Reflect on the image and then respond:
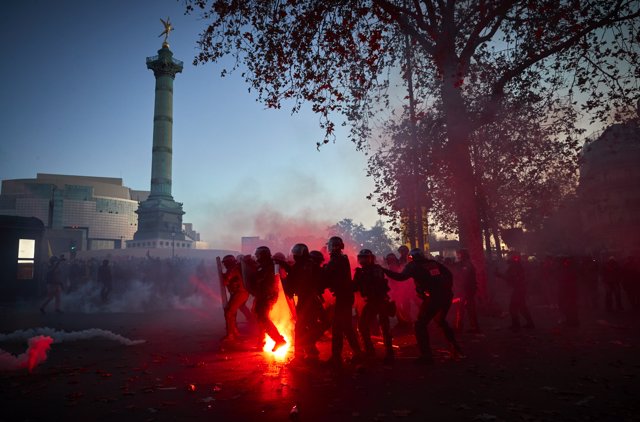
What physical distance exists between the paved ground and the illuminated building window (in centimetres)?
1379

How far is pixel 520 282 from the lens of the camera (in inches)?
406

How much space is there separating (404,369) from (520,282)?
524cm

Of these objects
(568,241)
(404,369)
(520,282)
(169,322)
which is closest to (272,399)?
(404,369)

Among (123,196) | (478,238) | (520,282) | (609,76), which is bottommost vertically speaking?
(520,282)

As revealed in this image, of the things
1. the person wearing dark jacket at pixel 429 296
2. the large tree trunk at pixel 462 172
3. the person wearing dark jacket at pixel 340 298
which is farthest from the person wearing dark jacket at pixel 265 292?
the large tree trunk at pixel 462 172

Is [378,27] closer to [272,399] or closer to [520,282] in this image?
[520,282]

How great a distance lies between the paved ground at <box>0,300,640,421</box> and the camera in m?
4.58

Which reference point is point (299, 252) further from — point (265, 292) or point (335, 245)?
point (265, 292)

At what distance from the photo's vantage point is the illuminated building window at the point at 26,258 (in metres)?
20.3

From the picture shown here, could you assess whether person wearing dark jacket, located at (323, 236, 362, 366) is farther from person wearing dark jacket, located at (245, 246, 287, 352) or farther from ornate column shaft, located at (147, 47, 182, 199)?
ornate column shaft, located at (147, 47, 182, 199)

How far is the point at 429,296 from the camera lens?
721cm

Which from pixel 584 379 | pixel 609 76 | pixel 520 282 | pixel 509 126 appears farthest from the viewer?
pixel 509 126

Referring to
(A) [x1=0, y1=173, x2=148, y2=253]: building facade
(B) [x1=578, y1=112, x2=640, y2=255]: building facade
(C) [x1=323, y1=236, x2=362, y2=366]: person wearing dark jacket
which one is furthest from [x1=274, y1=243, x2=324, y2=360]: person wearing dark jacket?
(A) [x1=0, y1=173, x2=148, y2=253]: building facade

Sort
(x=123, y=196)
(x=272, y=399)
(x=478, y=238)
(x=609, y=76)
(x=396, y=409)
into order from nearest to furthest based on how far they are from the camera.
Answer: (x=396, y=409)
(x=272, y=399)
(x=609, y=76)
(x=478, y=238)
(x=123, y=196)
